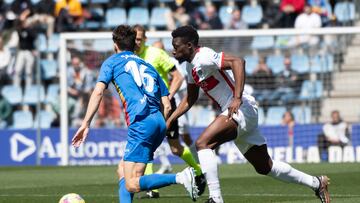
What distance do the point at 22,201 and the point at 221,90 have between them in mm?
Result: 3654

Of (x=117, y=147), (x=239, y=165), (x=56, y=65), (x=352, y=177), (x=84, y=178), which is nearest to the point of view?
(x=352, y=177)

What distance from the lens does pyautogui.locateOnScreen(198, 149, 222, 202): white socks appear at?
35.4 feet

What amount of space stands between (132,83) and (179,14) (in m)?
16.9

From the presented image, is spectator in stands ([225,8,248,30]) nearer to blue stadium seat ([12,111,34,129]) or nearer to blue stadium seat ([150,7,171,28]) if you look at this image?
blue stadium seat ([150,7,171,28])

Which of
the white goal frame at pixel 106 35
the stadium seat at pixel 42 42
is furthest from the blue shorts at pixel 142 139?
the stadium seat at pixel 42 42

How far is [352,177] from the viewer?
16.6 m

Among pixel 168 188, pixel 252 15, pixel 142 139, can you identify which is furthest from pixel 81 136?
pixel 252 15

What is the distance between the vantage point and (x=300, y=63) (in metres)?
23.6

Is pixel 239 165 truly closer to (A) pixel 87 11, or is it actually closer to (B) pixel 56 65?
(B) pixel 56 65

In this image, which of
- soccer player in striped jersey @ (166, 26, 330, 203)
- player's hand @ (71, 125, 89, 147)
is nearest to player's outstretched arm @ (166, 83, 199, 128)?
soccer player in striped jersey @ (166, 26, 330, 203)

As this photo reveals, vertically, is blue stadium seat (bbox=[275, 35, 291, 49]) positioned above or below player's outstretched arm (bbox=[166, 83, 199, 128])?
above

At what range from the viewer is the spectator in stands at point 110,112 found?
2362 centimetres

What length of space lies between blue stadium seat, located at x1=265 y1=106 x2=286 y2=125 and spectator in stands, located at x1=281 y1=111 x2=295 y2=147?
229 millimetres

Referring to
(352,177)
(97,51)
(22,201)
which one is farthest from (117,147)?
(22,201)
